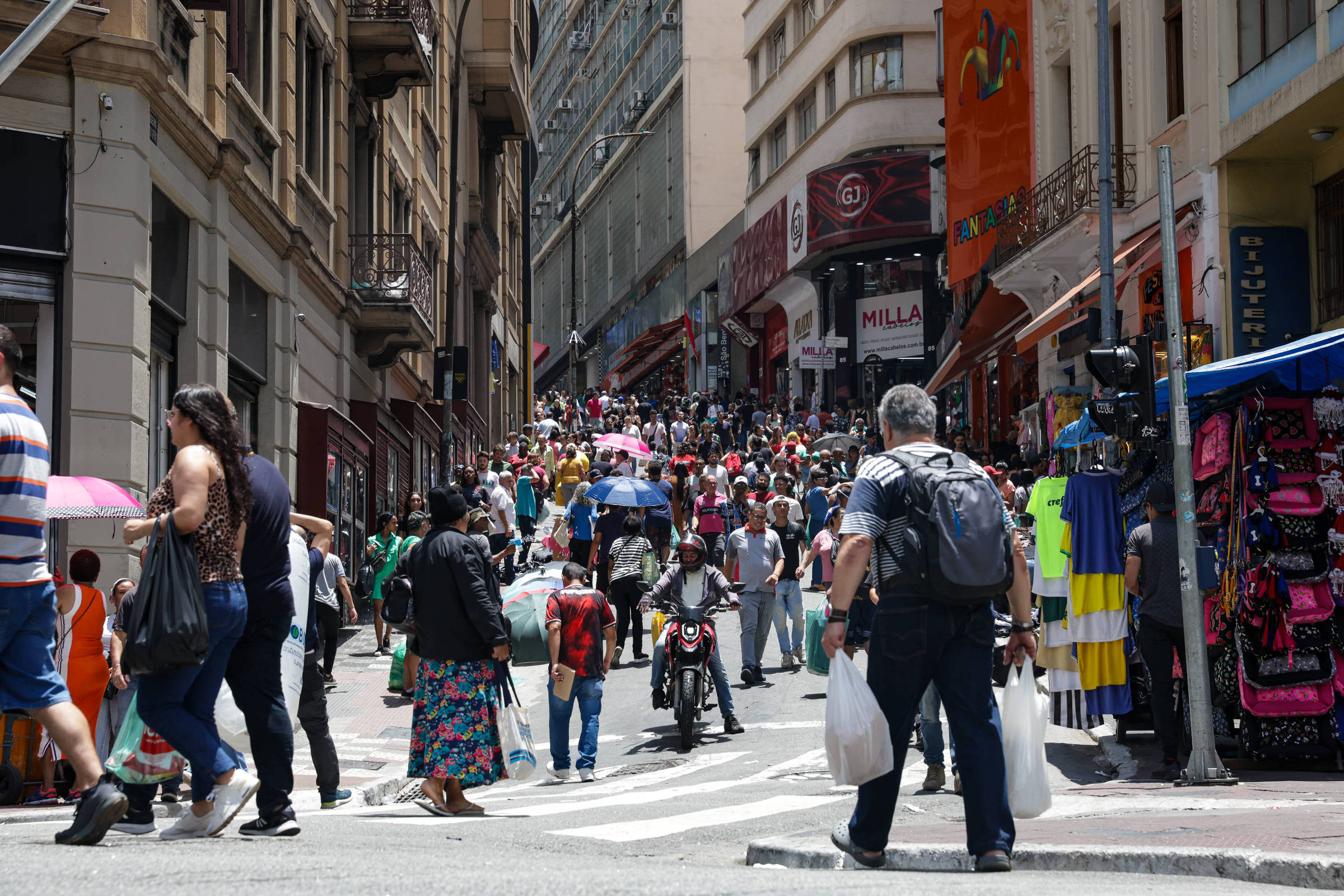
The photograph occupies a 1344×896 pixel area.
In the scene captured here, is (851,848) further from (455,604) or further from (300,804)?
(300,804)

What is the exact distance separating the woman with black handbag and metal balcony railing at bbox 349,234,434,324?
19153 mm

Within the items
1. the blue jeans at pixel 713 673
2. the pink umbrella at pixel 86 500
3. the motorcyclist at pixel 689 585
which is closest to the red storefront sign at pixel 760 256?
the motorcyclist at pixel 689 585

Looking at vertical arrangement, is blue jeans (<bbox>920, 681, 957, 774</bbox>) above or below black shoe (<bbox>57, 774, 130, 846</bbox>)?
below

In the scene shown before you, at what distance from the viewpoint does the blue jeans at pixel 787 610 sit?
17.1 meters

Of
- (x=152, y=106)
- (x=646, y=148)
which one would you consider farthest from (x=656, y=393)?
(x=152, y=106)

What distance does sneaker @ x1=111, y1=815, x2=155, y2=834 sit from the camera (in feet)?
22.2

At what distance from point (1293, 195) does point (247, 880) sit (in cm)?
1801

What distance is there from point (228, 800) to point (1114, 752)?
278 inches

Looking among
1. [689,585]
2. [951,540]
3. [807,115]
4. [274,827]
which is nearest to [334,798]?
[274,827]

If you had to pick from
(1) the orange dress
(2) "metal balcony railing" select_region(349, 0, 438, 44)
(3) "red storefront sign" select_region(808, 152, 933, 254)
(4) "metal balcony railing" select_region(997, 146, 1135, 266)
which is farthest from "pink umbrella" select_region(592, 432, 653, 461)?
(1) the orange dress

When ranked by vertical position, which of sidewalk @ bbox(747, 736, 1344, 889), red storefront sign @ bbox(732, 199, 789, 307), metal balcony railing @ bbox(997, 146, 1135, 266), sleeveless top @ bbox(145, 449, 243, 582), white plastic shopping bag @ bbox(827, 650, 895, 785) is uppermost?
red storefront sign @ bbox(732, 199, 789, 307)

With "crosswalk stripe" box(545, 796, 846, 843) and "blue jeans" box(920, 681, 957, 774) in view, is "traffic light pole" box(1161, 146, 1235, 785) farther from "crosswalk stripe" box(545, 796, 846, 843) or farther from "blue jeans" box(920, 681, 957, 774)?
"crosswalk stripe" box(545, 796, 846, 843)

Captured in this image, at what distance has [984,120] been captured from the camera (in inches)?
1249

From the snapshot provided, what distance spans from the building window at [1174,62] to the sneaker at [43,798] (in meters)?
17.4
